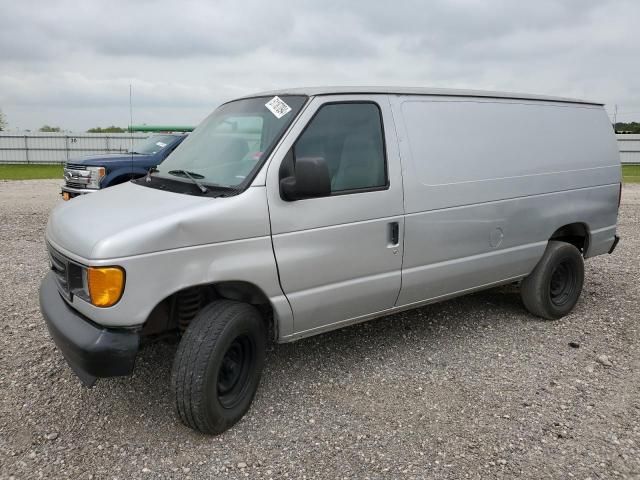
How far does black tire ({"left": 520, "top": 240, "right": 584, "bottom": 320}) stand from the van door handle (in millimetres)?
1928

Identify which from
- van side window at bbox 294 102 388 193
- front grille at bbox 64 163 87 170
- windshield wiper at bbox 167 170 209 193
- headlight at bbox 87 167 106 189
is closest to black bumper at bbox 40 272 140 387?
windshield wiper at bbox 167 170 209 193

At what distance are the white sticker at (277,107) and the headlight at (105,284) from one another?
1.49m

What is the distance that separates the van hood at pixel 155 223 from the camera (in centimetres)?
296

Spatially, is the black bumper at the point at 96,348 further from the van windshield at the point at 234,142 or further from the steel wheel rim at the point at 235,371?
the van windshield at the point at 234,142

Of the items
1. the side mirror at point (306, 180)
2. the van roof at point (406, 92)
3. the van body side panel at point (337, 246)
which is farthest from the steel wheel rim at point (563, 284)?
the side mirror at point (306, 180)

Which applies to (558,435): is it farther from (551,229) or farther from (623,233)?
(623,233)

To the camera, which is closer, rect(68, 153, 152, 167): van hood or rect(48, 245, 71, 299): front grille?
rect(48, 245, 71, 299): front grille

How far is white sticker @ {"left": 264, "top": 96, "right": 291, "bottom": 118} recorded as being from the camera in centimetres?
369

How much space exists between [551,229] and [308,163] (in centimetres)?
283

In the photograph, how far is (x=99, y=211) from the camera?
339cm

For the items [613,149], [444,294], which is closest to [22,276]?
[444,294]

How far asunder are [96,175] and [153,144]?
1.86 metres

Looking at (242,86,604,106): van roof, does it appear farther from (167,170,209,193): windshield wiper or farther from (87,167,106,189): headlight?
(87,167,106,189): headlight

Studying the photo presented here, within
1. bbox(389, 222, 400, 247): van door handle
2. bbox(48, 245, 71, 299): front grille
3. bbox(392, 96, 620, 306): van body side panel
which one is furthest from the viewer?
bbox(392, 96, 620, 306): van body side panel
